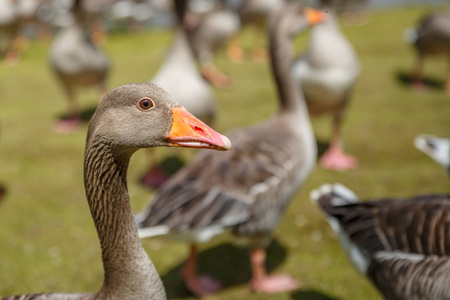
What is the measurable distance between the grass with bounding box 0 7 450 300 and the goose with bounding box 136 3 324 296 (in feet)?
1.03

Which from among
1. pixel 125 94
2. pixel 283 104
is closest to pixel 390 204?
Result: pixel 283 104

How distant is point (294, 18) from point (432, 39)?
4.92 metres

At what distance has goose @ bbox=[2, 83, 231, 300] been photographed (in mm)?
1972

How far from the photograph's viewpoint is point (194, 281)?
3.70 meters

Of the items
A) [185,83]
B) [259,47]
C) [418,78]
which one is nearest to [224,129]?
[185,83]

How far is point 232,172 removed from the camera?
3564 mm

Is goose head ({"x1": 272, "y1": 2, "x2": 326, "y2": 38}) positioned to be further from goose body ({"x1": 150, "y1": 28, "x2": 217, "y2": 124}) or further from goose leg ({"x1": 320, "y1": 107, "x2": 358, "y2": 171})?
goose leg ({"x1": 320, "y1": 107, "x2": 358, "y2": 171})

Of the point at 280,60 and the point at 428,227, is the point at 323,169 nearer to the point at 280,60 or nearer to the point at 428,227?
the point at 280,60

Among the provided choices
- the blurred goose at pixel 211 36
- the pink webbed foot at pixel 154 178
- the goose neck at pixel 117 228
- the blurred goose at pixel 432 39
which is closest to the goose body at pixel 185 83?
the pink webbed foot at pixel 154 178

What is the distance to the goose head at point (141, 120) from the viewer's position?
1.97m

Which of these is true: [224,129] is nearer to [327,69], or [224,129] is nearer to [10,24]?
[327,69]

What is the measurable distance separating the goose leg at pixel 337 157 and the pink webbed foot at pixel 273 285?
7.43 ft

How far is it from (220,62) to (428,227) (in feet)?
29.7

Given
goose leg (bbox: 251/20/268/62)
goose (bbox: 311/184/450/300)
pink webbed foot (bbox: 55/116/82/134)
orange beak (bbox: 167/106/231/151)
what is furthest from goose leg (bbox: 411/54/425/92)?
orange beak (bbox: 167/106/231/151)
